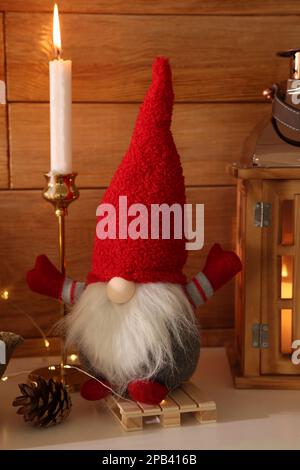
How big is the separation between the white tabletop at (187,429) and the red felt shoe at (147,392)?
4 centimetres

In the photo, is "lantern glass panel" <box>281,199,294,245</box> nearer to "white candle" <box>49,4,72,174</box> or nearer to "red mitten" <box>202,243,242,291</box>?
"red mitten" <box>202,243,242,291</box>

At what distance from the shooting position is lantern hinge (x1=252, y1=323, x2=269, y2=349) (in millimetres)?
978

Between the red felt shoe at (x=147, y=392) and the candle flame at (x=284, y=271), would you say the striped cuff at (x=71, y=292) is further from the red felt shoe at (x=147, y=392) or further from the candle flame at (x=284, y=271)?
the candle flame at (x=284, y=271)

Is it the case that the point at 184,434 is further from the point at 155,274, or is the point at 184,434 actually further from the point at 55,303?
the point at 55,303

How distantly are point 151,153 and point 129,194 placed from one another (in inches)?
2.4

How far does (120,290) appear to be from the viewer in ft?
2.83

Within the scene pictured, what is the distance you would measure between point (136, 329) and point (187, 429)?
142mm

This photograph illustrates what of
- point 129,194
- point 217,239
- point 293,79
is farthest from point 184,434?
point 293,79

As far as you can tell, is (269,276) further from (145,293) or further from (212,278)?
(145,293)

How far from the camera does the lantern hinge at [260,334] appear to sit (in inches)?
38.5

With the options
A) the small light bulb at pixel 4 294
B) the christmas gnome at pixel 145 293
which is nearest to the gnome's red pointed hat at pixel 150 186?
the christmas gnome at pixel 145 293

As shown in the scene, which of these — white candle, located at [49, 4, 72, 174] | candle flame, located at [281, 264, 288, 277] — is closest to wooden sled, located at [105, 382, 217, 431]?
candle flame, located at [281, 264, 288, 277]

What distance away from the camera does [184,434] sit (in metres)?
0.84
